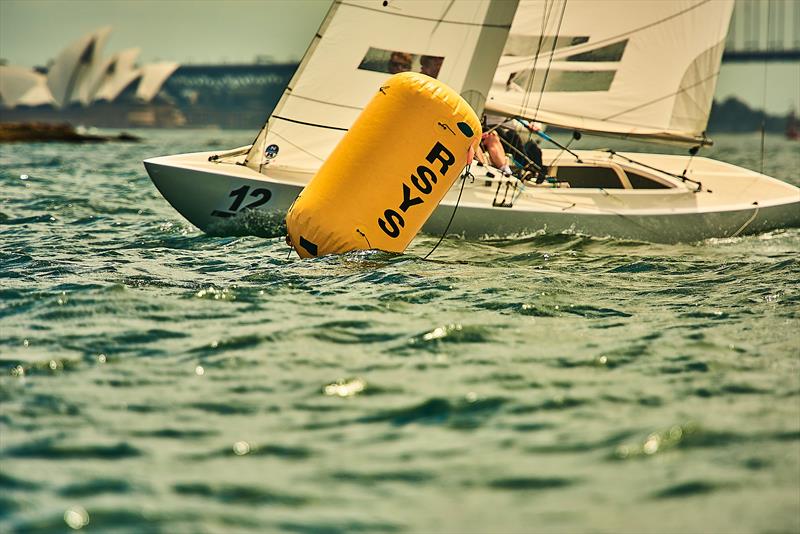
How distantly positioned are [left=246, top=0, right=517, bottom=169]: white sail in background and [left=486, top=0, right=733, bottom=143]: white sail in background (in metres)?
1.39

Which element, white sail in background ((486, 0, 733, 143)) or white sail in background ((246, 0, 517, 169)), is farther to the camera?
white sail in background ((486, 0, 733, 143))

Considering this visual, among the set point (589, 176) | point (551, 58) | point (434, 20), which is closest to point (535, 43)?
point (551, 58)

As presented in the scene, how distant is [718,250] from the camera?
10.2m

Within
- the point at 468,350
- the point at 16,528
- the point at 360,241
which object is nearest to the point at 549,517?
the point at 16,528

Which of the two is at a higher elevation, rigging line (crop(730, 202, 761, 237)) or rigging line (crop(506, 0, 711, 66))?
rigging line (crop(506, 0, 711, 66))

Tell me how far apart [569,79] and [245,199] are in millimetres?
4532

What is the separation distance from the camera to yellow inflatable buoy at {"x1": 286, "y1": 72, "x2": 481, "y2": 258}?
24.8 feet

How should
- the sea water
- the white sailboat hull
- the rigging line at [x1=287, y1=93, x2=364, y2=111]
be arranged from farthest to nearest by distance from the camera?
1. the rigging line at [x1=287, y1=93, x2=364, y2=111]
2. the white sailboat hull
3. the sea water

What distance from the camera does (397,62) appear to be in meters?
10.6

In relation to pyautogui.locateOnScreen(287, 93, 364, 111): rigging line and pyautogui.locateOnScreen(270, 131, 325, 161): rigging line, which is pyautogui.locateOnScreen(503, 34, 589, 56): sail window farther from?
pyautogui.locateOnScreen(270, 131, 325, 161): rigging line

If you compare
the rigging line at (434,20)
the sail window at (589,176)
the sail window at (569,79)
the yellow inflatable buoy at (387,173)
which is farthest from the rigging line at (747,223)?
the yellow inflatable buoy at (387,173)

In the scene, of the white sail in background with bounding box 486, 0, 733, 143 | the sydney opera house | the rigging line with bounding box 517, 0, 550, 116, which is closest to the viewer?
the rigging line with bounding box 517, 0, 550, 116

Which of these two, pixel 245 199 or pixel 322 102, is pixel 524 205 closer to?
pixel 322 102

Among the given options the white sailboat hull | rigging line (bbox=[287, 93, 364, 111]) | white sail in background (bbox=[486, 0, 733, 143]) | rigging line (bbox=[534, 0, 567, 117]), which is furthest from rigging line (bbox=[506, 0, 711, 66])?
rigging line (bbox=[287, 93, 364, 111])
